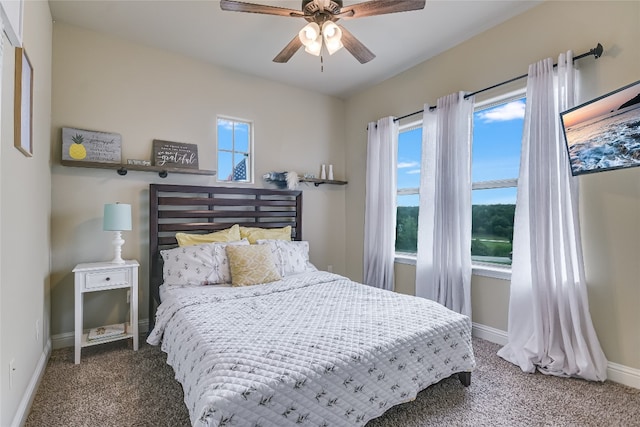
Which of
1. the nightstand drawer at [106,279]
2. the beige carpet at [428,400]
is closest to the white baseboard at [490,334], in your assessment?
the beige carpet at [428,400]

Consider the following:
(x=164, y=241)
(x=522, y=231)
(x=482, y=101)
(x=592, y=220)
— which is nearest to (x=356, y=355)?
(x=522, y=231)

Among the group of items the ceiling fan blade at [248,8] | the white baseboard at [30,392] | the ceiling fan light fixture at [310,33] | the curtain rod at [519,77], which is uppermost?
the ceiling fan blade at [248,8]

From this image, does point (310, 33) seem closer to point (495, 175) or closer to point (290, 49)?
point (290, 49)

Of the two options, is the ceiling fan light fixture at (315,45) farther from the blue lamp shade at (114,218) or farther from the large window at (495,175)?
the blue lamp shade at (114,218)

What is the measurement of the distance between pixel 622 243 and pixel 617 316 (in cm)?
52

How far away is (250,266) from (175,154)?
1.51m

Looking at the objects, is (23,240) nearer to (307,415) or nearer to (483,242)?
(307,415)

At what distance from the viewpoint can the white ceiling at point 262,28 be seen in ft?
8.67

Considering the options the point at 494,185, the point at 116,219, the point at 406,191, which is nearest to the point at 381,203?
the point at 406,191

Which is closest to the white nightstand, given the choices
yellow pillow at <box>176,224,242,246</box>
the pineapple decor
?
yellow pillow at <box>176,224,242,246</box>

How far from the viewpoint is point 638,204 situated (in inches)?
83.6

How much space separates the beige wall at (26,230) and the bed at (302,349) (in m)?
0.75

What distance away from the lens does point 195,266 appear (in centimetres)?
283

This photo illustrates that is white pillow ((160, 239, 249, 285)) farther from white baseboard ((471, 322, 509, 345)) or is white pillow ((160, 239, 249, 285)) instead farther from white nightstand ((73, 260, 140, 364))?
white baseboard ((471, 322, 509, 345))
